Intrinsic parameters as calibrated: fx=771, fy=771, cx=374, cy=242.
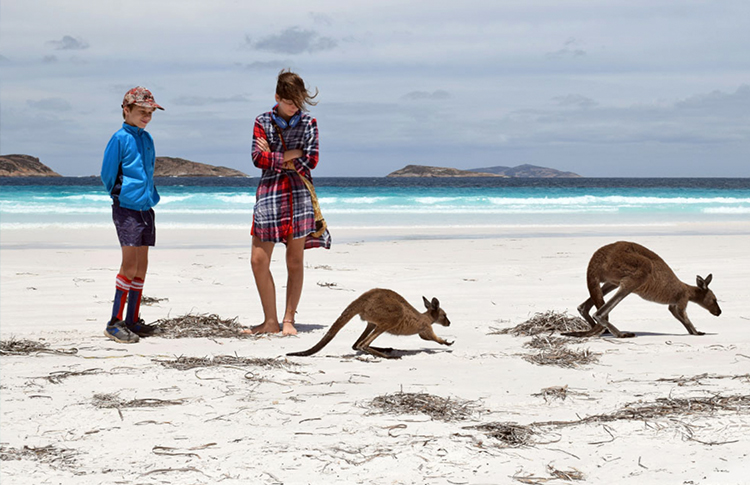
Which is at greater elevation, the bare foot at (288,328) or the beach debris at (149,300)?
the bare foot at (288,328)

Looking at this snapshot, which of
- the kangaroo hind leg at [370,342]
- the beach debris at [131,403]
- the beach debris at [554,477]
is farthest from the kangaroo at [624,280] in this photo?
the beach debris at [131,403]

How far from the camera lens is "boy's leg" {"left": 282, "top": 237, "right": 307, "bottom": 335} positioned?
653 centimetres

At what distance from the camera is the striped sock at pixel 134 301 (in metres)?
6.39

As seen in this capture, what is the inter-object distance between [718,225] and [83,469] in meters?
23.1

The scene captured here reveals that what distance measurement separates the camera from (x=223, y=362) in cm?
518

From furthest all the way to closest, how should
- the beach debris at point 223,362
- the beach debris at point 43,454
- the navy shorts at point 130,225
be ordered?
the navy shorts at point 130,225, the beach debris at point 223,362, the beach debris at point 43,454

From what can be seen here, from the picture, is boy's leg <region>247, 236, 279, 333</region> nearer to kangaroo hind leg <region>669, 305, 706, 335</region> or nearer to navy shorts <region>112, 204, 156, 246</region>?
navy shorts <region>112, 204, 156, 246</region>

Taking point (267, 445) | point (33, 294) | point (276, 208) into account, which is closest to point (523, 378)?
point (267, 445)

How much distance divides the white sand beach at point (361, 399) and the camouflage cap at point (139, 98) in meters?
1.91

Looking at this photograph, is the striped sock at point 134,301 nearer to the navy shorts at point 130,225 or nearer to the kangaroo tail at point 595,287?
the navy shorts at point 130,225

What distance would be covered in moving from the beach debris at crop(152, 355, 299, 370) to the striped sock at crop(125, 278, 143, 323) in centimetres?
121

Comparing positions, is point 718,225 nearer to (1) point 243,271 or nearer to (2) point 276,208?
(1) point 243,271

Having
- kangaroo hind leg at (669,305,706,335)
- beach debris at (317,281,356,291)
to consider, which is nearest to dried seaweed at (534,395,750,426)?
kangaroo hind leg at (669,305,706,335)

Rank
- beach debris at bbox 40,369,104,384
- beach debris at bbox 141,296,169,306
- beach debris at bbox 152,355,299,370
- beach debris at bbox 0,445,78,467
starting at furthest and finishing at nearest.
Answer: beach debris at bbox 141,296,169,306 < beach debris at bbox 152,355,299,370 < beach debris at bbox 40,369,104,384 < beach debris at bbox 0,445,78,467
